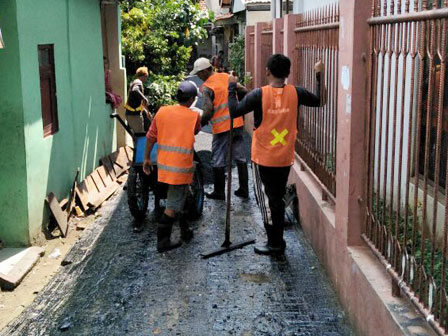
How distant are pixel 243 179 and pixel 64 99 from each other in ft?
8.81

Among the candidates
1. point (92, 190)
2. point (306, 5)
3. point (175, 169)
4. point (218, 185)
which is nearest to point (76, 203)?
point (92, 190)

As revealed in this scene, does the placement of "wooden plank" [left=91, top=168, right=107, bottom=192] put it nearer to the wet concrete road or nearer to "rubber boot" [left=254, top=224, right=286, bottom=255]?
the wet concrete road

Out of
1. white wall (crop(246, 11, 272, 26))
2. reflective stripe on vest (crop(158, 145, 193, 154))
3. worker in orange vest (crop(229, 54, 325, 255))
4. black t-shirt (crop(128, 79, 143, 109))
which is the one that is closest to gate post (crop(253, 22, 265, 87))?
black t-shirt (crop(128, 79, 143, 109))

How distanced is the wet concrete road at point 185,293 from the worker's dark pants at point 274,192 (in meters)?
0.30

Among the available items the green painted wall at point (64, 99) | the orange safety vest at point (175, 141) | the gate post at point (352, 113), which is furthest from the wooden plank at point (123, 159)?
the gate post at point (352, 113)

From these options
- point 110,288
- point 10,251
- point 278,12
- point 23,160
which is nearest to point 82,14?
point 23,160

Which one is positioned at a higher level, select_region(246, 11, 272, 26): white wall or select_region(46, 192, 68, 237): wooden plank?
select_region(246, 11, 272, 26): white wall

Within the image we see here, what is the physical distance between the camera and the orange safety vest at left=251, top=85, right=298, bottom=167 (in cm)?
589

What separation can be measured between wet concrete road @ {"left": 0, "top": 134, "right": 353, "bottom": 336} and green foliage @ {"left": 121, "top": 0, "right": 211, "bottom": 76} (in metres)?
9.21

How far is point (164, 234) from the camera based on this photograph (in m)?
6.64

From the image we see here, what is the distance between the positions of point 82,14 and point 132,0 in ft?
21.6

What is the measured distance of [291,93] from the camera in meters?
5.91

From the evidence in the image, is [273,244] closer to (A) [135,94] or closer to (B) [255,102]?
(B) [255,102]

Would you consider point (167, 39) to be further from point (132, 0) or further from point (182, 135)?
point (182, 135)
